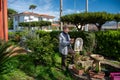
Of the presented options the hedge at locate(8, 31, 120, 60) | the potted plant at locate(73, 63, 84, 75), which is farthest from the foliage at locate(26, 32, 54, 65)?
the hedge at locate(8, 31, 120, 60)

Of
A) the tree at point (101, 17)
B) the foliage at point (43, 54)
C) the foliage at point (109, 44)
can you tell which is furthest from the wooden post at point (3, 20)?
the tree at point (101, 17)

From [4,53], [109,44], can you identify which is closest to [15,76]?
[4,53]

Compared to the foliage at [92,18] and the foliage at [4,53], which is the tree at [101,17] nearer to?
the foliage at [92,18]

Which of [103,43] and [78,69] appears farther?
[103,43]

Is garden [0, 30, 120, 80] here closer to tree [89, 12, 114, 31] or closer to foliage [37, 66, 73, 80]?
foliage [37, 66, 73, 80]

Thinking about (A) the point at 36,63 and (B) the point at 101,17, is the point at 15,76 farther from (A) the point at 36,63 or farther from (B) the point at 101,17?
(B) the point at 101,17

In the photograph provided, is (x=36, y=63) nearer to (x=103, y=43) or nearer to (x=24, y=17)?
(x=103, y=43)

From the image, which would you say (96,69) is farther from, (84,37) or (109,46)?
(84,37)

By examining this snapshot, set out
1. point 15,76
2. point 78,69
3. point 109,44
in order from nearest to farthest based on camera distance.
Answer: point 15,76
point 78,69
point 109,44

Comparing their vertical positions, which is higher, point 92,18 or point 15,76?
point 92,18

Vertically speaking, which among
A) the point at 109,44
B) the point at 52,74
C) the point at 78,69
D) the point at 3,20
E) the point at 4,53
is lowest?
the point at 52,74

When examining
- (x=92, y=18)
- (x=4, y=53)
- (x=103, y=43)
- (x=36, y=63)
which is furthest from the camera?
(x=92, y=18)

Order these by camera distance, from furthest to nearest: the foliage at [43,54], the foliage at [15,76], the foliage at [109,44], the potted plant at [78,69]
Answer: the foliage at [109,44] → the foliage at [43,54] → the potted plant at [78,69] → the foliage at [15,76]

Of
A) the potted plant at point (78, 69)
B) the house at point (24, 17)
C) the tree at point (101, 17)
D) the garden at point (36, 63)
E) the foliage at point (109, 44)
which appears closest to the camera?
the garden at point (36, 63)
